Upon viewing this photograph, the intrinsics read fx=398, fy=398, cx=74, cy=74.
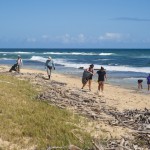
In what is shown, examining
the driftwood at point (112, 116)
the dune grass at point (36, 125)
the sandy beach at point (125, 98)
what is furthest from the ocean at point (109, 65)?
the dune grass at point (36, 125)

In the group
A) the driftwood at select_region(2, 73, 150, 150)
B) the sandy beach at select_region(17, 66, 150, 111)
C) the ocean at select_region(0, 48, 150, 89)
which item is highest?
the driftwood at select_region(2, 73, 150, 150)

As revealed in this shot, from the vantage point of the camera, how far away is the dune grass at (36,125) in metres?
9.48

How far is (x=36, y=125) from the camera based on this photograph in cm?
1034

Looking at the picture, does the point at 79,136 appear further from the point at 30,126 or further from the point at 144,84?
the point at 144,84

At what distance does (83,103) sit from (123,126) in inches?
123

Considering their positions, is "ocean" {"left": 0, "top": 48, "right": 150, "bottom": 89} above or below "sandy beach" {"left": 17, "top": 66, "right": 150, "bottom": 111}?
below

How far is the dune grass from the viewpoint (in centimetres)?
948

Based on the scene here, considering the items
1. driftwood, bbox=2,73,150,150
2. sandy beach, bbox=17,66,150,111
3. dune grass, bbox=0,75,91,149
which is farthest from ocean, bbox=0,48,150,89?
dune grass, bbox=0,75,91,149

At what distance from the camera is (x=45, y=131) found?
394 inches

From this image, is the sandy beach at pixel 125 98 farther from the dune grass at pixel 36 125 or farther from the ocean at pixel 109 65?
the dune grass at pixel 36 125

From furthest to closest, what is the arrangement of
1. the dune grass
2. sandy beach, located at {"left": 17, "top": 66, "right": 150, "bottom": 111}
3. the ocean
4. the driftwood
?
the ocean, sandy beach, located at {"left": 17, "top": 66, "right": 150, "bottom": 111}, the driftwood, the dune grass

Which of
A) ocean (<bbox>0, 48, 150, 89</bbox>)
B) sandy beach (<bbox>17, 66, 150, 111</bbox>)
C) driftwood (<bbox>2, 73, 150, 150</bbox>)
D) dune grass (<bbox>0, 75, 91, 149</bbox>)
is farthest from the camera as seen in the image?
ocean (<bbox>0, 48, 150, 89</bbox>)

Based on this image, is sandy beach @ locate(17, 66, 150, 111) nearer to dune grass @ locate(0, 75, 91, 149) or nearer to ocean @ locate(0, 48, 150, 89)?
ocean @ locate(0, 48, 150, 89)

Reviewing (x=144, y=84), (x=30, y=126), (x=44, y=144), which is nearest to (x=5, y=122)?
(x=30, y=126)
